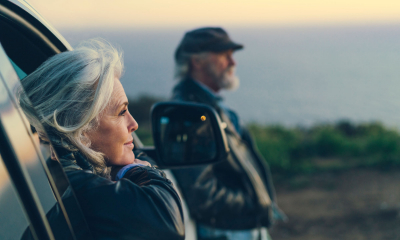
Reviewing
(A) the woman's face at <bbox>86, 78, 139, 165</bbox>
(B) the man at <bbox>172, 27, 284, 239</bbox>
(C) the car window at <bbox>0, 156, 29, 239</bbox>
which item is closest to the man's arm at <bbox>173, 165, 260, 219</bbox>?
(B) the man at <bbox>172, 27, 284, 239</bbox>

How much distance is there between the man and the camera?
2.46 metres

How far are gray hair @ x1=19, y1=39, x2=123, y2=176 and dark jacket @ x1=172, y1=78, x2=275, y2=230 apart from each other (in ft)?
5.19

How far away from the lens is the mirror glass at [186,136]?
5.02 feet

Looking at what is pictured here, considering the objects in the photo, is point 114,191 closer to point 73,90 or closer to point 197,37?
point 73,90

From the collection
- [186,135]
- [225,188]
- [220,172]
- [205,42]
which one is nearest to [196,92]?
[205,42]

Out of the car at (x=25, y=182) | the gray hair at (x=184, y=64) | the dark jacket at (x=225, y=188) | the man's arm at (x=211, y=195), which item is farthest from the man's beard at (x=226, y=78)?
the car at (x=25, y=182)

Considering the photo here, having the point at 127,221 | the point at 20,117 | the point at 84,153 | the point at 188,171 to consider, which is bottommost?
the point at 188,171

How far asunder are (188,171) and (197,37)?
109cm

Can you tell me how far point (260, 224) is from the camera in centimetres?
269

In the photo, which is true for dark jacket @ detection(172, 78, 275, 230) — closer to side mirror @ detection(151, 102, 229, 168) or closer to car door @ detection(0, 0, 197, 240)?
side mirror @ detection(151, 102, 229, 168)

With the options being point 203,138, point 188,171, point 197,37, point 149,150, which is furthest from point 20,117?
point 197,37

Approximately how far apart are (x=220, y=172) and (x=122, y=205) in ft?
6.56

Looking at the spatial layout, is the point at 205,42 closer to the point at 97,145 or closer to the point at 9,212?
the point at 97,145

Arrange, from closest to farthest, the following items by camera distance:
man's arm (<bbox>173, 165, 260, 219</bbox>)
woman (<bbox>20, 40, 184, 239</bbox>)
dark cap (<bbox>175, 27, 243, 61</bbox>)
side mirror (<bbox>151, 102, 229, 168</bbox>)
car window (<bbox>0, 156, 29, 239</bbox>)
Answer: car window (<bbox>0, 156, 29, 239</bbox>), woman (<bbox>20, 40, 184, 239</bbox>), side mirror (<bbox>151, 102, 229, 168</bbox>), man's arm (<bbox>173, 165, 260, 219</bbox>), dark cap (<bbox>175, 27, 243, 61</bbox>)
